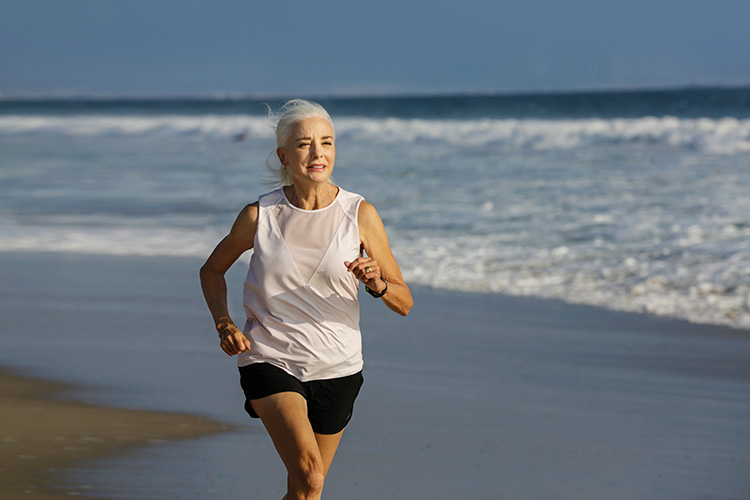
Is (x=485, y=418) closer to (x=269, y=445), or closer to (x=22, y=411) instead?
(x=269, y=445)

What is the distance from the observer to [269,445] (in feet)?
14.4

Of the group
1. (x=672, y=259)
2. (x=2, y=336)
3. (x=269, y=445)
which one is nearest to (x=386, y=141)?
(x=672, y=259)

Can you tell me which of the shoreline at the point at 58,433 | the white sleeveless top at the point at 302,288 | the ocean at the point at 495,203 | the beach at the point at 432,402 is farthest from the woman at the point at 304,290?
the shoreline at the point at 58,433

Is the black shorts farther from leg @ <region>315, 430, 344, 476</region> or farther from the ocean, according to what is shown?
the ocean

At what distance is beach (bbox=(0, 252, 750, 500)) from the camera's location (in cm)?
396

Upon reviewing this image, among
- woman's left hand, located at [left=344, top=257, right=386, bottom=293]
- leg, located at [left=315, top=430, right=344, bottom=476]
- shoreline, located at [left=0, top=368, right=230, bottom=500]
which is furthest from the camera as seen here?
shoreline, located at [left=0, top=368, right=230, bottom=500]

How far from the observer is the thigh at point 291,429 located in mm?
2729

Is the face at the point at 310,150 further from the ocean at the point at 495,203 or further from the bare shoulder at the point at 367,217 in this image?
the ocean at the point at 495,203

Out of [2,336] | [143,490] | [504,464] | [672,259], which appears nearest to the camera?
[143,490]

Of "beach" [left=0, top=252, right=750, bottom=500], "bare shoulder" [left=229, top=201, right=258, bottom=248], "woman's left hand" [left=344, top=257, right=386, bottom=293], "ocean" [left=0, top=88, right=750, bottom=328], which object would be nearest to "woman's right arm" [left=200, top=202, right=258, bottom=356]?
"bare shoulder" [left=229, top=201, right=258, bottom=248]

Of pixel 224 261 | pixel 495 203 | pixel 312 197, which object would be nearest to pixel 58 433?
pixel 224 261

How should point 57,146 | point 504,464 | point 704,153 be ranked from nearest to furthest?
point 504,464
point 704,153
point 57,146

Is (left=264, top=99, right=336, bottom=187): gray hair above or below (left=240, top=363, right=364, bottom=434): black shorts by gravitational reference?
above

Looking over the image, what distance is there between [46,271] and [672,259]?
5932 mm
